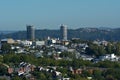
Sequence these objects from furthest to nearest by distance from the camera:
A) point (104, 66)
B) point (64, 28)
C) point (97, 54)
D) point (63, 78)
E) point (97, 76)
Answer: point (64, 28) → point (97, 54) → point (104, 66) → point (97, 76) → point (63, 78)

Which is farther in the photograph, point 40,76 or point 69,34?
point 69,34

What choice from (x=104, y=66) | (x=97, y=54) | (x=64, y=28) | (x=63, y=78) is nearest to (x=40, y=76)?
(x=63, y=78)

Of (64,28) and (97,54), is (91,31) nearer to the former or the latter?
(64,28)

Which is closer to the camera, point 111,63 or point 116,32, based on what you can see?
point 111,63

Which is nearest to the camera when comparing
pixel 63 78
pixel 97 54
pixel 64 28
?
pixel 63 78

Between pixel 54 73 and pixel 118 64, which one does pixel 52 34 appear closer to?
pixel 118 64

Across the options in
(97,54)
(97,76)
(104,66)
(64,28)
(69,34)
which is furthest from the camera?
(69,34)

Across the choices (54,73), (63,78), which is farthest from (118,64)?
(63,78)

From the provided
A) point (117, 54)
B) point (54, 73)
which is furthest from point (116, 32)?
point (54, 73)
